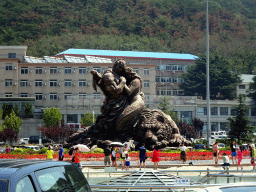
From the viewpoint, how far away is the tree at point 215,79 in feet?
283

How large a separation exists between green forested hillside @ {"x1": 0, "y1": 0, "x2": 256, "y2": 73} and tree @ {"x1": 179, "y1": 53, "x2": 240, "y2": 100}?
22750mm

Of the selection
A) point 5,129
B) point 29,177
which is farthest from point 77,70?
point 29,177

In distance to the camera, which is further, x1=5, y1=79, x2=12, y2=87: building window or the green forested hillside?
the green forested hillside

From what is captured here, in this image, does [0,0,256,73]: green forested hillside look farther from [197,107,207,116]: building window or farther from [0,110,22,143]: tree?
[0,110,22,143]: tree

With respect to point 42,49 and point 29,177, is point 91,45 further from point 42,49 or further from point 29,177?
point 29,177

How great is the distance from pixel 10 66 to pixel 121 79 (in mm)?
49170

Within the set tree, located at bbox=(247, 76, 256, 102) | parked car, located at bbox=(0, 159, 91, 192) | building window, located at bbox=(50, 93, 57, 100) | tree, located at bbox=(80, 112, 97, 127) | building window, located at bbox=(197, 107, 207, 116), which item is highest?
tree, located at bbox=(247, 76, 256, 102)

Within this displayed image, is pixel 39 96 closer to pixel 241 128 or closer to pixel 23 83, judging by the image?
pixel 23 83

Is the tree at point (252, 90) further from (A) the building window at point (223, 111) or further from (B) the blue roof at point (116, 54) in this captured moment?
(B) the blue roof at point (116, 54)

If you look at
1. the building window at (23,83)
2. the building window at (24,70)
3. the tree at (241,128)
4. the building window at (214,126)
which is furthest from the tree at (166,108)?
the building window at (24,70)

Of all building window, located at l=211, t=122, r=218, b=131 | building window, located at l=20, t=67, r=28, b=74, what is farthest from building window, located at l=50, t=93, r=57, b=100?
building window, located at l=211, t=122, r=218, b=131

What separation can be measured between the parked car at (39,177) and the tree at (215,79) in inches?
3207

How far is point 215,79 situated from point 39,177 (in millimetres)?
83196

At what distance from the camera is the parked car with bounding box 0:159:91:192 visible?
4.25 m
